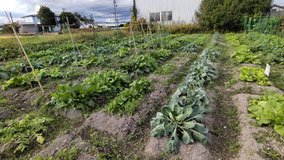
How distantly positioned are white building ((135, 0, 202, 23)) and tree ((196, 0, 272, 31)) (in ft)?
5.83

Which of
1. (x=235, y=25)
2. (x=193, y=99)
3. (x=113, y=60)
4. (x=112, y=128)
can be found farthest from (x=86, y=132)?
(x=235, y=25)

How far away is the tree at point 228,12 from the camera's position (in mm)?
14641

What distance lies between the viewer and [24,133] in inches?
94.3

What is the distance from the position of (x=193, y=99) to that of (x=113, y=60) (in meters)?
4.68

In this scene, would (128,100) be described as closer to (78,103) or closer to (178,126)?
(78,103)

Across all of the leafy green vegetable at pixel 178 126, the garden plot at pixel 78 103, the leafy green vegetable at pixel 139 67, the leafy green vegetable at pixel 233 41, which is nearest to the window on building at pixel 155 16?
the leafy green vegetable at pixel 233 41

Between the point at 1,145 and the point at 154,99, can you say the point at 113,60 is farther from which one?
the point at 1,145

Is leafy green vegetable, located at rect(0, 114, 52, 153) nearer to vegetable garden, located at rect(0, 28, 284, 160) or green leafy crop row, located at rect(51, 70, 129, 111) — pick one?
vegetable garden, located at rect(0, 28, 284, 160)

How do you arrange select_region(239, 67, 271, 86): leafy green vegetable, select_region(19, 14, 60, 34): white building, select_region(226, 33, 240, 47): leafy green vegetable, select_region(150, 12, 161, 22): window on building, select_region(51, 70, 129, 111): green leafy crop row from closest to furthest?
select_region(51, 70, 129, 111): green leafy crop row, select_region(239, 67, 271, 86): leafy green vegetable, select_region(226, 33, 240, 47): leafy green vegetable, select_region(19, 14, 60, 34): white building, select_region(150, 12, 161, 22): window on building

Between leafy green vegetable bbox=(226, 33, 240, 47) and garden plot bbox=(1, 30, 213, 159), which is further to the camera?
leafy green vegetable bbox=(226, 33, 240, 47)

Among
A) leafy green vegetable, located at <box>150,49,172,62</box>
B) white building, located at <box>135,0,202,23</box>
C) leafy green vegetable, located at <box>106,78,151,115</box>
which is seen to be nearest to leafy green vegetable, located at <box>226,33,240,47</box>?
leafy green vegetable, located at <box>150,49,172,62</box>

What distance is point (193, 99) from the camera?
2.48 metres

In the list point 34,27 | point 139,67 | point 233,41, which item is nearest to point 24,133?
point 139,67

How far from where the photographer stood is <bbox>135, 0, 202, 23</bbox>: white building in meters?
19.0
